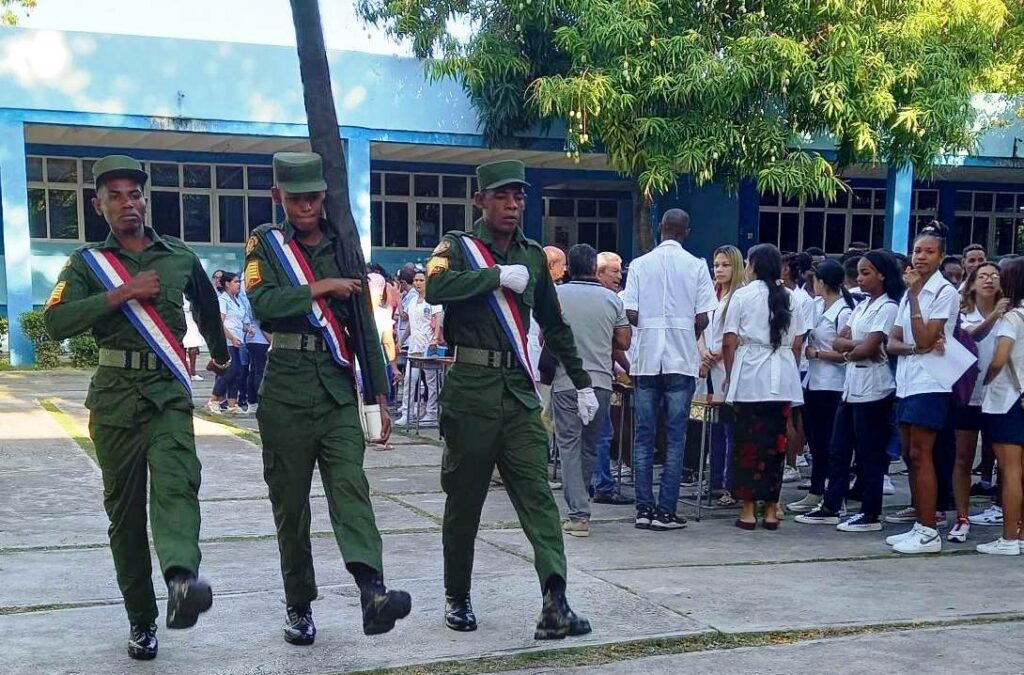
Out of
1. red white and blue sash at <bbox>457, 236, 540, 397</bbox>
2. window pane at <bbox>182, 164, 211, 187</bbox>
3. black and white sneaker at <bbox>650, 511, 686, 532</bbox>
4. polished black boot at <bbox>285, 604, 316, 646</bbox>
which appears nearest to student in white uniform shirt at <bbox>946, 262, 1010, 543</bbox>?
black and white sneaker at <bbox>650, 511, 686, 532</bbox>

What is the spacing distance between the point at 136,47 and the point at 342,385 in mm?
14986

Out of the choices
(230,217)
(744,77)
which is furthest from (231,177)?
(744,77)

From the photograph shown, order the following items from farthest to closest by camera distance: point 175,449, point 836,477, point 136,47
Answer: point 136,47 < point 836,477 < point 175,449

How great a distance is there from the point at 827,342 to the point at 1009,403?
71.2 inches

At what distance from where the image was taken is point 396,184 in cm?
2402

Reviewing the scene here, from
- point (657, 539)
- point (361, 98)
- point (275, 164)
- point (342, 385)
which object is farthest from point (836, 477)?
point (361, 98)

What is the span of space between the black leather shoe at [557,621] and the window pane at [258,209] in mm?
19365

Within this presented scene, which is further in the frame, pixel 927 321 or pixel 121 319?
pixel 927 321

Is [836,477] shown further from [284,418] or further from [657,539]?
[284,418]

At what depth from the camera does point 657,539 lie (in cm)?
679

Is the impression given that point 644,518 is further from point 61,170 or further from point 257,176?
point 61,170

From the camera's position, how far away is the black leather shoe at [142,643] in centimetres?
430

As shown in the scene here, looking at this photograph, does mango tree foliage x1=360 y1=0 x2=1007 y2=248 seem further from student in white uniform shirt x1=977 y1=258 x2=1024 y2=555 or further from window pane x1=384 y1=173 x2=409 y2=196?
student in white uniform shirt x1=977 y1=258 x2=1024 y2=555

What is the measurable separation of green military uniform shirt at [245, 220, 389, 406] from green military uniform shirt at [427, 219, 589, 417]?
0.39 meters
